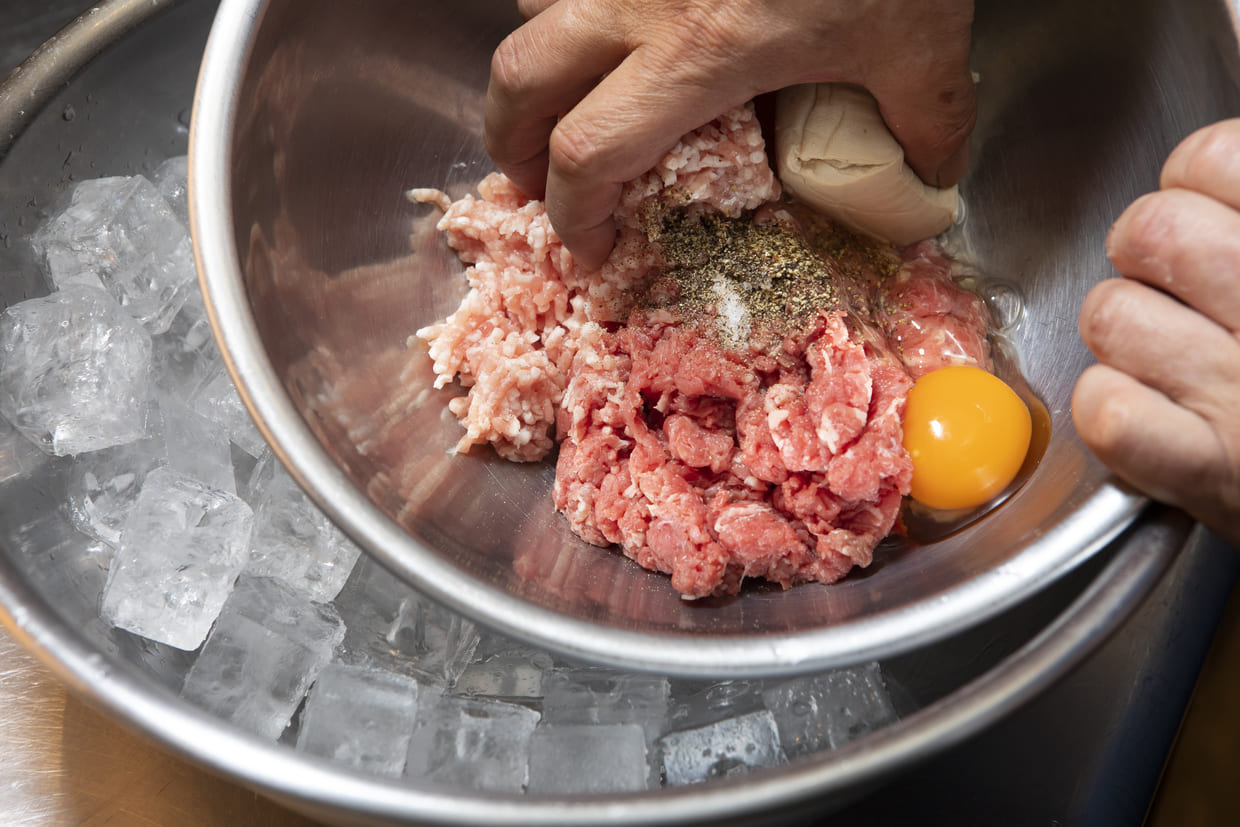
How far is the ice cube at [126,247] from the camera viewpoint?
7.06ft

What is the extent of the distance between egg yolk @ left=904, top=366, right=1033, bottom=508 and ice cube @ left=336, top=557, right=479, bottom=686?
1.19m

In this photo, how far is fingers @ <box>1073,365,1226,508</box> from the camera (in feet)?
4.09

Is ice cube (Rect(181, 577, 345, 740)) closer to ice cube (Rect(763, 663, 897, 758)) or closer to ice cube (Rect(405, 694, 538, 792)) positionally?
ice cube (Rect(405, 694, 538, 792))

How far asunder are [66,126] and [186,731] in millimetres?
1739

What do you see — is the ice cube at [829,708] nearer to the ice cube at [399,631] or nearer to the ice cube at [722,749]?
the ice cube at [722,749]

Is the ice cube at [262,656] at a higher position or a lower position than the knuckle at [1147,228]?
lower

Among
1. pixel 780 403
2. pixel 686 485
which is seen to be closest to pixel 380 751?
pixel 686 485

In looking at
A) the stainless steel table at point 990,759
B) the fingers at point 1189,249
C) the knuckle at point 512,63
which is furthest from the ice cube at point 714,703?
the knuckle at point 512,63

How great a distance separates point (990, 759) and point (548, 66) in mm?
1922

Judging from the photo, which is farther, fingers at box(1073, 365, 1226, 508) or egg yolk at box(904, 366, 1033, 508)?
egg yolk at box(904, 366, 1033, 508)

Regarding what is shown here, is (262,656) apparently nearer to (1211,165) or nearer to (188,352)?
(188,352)

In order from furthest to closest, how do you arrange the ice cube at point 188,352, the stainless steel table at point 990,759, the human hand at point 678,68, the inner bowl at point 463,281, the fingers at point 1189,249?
the ice cube at point 188,352, the stainless steel table at point 990,759, the human hand at point 678,68, the inner bowl at point 463,281, the fingers at point 1189,249

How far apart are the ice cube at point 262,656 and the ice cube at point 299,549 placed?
0.04 m

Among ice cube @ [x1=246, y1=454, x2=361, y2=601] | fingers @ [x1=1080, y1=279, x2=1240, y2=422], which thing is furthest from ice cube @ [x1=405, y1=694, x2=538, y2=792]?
fingers @ [x1=1080, y1=279, x2=1240, y2=422]
